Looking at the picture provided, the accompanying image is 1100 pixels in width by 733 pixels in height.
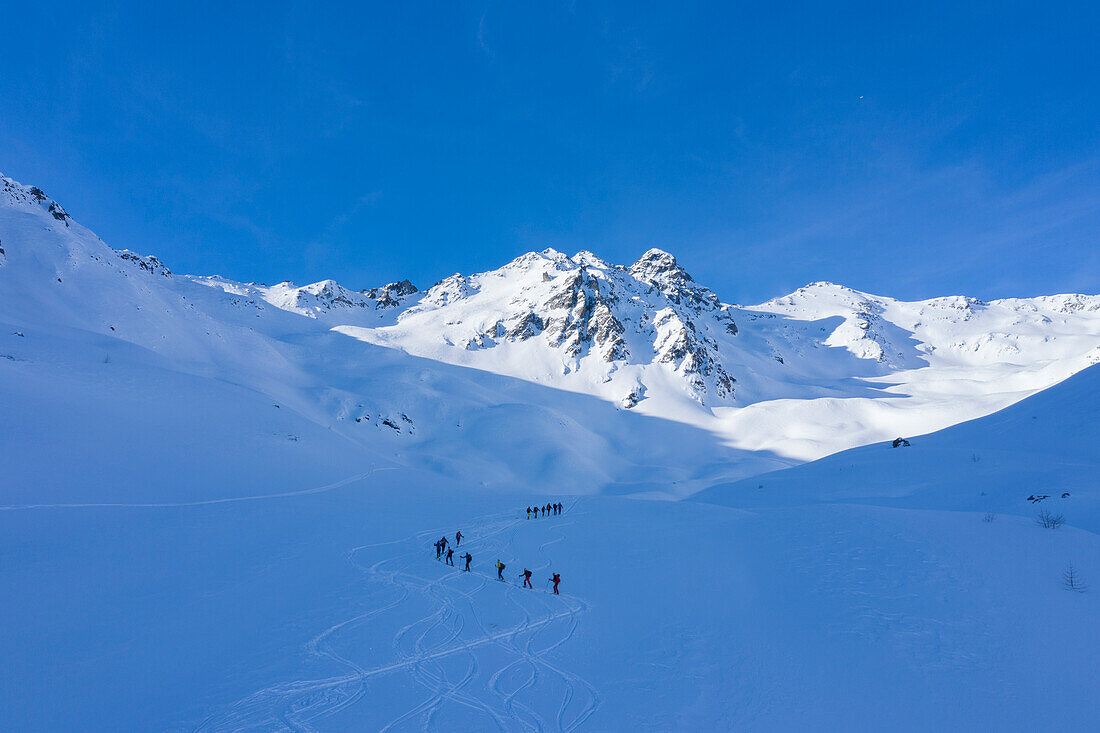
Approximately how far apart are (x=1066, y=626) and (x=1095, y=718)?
291 cm

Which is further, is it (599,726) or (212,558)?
(212,558)

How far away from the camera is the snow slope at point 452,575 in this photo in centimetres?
853

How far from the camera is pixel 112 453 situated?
25.1m

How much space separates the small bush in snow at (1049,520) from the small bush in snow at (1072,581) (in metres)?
3.36

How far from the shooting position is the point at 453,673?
400 inches

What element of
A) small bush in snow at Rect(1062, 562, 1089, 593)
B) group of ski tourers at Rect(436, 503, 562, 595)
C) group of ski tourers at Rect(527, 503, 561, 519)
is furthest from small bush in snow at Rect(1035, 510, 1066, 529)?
group of ski tourers at Rect(527, 503, 561, 519)

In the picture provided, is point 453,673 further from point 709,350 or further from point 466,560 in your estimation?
point 709,350

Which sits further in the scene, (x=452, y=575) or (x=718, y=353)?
(x=718, y=353)

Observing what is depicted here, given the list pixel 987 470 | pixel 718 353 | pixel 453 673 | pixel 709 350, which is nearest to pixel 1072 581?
pixel 453 673

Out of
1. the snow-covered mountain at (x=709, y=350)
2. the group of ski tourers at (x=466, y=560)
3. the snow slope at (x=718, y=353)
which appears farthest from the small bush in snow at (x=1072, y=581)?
the snow slope at (x=718, y=353)

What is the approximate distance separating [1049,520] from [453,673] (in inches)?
671

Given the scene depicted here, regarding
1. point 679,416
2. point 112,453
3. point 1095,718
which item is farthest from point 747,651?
point 679,416

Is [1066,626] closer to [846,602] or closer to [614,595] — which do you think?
[846,602]

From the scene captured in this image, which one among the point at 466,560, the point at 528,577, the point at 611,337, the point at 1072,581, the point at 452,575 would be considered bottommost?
the point at 452,575
